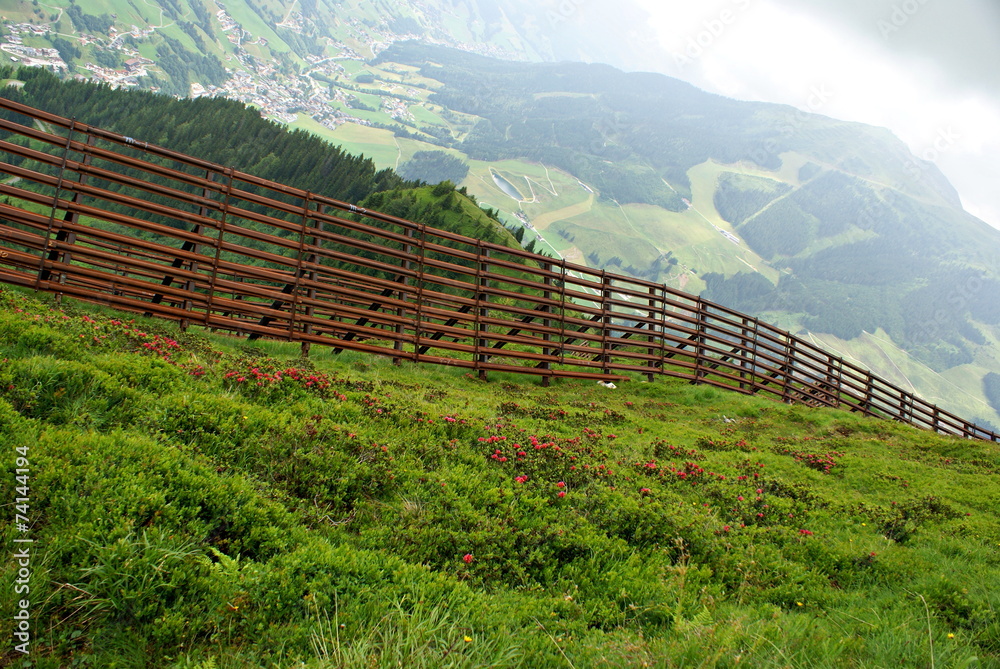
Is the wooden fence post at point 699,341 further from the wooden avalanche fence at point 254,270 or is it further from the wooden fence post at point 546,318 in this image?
the wooden fence post at point 546,318

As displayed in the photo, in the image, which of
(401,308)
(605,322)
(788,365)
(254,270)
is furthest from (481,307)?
(788,365)

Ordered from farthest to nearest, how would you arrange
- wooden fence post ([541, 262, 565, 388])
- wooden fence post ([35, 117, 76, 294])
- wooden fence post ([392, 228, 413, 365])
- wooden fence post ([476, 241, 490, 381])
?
wooden fence post ([541, 262, 565, 388])
wooden fence post ([476, 241, 490, 381])
wooden fence post ([392, 228, 413, 365])
wooden fence post ([35, 117, 76, 294])

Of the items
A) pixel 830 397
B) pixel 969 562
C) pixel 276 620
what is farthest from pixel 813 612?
pixel 830 397

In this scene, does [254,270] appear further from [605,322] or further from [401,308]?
[605,322]

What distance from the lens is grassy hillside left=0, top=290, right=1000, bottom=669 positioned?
319 cm

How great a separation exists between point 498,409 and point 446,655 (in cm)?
560

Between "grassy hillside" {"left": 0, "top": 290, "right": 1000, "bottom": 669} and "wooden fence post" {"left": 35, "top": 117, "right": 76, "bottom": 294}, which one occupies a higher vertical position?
"wooden fence post" {"left": 35, "top": 117, "right": 76, "bottom": 294}

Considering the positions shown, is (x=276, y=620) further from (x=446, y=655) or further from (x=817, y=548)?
(x=817, y=548)

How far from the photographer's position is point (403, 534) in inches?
175

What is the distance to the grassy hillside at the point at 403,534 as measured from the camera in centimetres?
319

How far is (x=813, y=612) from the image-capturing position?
439 centimetres

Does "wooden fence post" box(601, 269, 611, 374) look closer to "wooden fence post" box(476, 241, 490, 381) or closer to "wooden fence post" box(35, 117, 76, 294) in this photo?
"wooden fence post" box(476, 241, 490, 381)

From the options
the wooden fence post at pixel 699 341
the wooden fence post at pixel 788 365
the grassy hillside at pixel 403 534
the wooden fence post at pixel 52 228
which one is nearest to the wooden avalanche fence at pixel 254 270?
the wooden fence post at pixel 52 228

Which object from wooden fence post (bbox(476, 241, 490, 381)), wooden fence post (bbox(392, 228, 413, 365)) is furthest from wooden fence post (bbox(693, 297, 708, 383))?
wooden fence post (bbox(392, 228, 413, 365))
